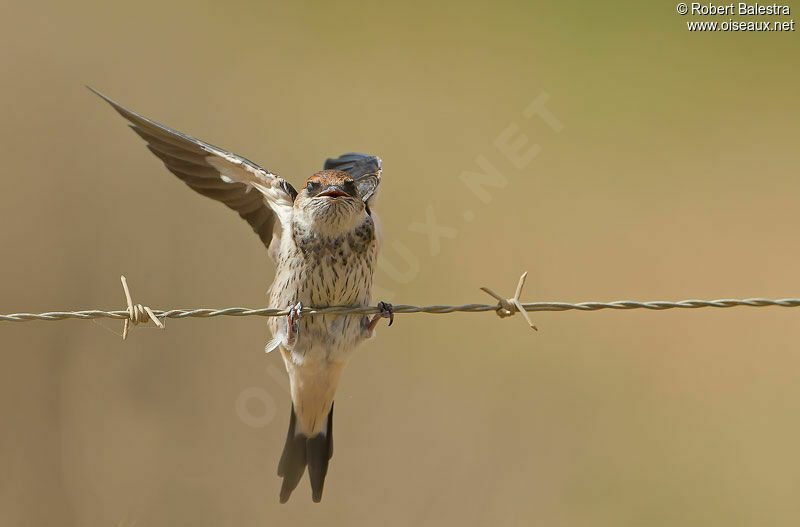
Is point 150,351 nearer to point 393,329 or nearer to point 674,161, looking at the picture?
point 393,329

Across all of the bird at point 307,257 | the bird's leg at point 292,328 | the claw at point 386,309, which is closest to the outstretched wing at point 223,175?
the bird at point 307,257

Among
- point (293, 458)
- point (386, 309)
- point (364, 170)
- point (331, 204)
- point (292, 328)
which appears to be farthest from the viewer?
point (364, 170)

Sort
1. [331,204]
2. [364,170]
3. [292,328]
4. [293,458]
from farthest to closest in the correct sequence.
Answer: [364,170] < [293,458] < [292,328] < [331,204]

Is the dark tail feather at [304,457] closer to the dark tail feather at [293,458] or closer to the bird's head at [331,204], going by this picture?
the dark tail feather at [293,458]

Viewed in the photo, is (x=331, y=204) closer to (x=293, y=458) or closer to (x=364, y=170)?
(x=364, y=170)

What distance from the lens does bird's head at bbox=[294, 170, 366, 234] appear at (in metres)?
3.99

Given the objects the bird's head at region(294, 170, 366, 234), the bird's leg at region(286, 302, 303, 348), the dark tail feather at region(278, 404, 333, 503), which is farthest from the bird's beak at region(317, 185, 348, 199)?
the dark tail feather at region(278, 404, 333, 503)

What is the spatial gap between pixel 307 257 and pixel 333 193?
1.05ft

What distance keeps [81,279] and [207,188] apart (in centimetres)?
372

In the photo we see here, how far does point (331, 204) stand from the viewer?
398 centimetres

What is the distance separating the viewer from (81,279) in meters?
7.95

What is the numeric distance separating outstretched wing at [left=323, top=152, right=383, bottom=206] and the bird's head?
0.38 metres

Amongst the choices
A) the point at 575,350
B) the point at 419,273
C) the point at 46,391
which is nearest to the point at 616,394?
the point at 575,350

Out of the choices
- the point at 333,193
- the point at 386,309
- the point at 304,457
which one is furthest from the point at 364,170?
the point at 304,457
